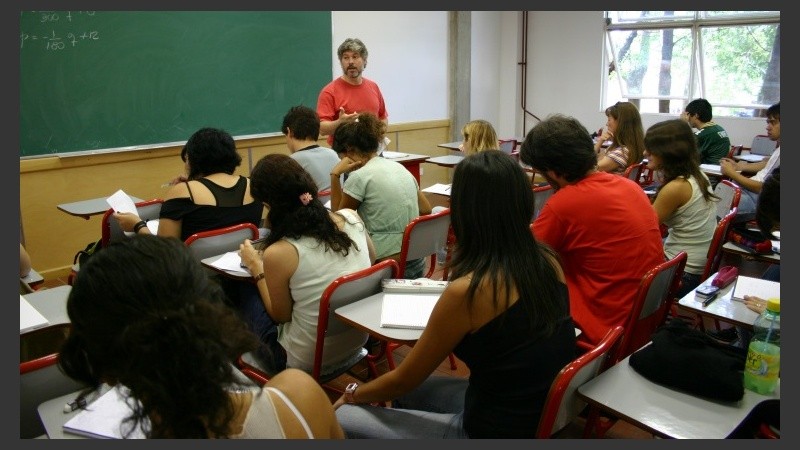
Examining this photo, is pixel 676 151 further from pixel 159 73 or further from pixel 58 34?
pixel 58 34

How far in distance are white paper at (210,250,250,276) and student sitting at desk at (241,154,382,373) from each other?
245 mm

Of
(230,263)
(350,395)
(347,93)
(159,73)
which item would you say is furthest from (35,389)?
(159,73)

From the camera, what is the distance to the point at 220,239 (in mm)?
2734

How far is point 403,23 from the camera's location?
6820 millimetres

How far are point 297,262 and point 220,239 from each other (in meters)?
0.83

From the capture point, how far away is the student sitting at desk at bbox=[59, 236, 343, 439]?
0.96 meters

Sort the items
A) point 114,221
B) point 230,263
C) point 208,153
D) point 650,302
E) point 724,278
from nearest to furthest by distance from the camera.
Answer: point 650,302
point 724,278
point 230,263
point 208,153
point 114,221

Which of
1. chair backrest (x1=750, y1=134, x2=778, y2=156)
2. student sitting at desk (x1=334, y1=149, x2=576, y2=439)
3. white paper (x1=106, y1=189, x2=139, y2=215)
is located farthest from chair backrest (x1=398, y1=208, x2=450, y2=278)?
chair backrest (x1=750, y1=134, x2=778, y2=156)

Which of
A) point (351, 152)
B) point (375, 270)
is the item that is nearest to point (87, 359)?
point (375, 270)

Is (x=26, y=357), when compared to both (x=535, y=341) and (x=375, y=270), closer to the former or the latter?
(x=375, y=270)

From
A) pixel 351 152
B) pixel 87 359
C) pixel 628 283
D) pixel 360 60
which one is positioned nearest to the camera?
pixel 87 359

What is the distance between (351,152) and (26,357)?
5.89 feet

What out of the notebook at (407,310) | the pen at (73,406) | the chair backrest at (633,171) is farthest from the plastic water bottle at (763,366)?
the chair backrest at (633,171)

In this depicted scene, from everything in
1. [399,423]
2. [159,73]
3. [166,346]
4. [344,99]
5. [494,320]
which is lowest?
[399,423]
